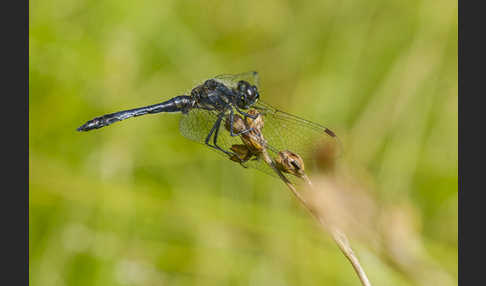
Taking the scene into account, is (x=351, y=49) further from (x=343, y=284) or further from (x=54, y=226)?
(x=54, y=226)

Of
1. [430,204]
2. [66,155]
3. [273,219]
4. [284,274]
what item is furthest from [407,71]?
[66,155]

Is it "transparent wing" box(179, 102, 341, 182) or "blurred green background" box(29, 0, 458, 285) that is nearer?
"transparent wing" box(179, 102, 341, 182)

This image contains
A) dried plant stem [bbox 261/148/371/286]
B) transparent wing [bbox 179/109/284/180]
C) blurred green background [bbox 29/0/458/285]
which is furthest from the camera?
blurred green background [bbox 29/0/458/285]

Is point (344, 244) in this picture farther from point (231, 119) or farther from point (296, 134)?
point (296, 134)

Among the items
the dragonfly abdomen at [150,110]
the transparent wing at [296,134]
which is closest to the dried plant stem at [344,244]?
the transparent wing at [296,134]

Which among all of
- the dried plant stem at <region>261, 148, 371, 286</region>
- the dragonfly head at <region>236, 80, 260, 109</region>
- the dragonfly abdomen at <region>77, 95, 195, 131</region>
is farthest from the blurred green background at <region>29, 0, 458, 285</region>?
the dried plant stem at <region>261, 148, 371, 286</region>

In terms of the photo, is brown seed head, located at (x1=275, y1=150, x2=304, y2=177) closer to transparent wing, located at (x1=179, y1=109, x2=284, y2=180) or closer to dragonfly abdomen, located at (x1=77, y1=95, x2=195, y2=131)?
transparent wing, located at (x1=179, y1=109, x2=284, y2=180)

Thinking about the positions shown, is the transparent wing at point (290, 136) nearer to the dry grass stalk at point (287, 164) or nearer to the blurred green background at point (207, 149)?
the dry grass stalk at point (287, 164)
